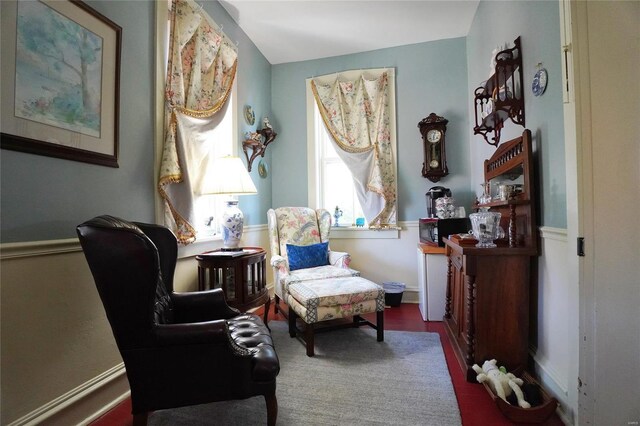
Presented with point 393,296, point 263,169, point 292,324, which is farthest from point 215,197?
point 393,296

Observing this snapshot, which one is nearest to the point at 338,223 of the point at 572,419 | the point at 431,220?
the point at 431,220

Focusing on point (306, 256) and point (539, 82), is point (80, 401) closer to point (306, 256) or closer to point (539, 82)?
point (306, 256)

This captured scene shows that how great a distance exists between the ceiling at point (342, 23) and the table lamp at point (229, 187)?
164 centimetres

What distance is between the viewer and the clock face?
3186mm

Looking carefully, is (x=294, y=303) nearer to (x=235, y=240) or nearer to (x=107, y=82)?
(x=235, y=240)

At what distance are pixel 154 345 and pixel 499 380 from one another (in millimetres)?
1683

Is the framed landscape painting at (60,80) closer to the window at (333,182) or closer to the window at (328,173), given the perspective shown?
the window at (328,173)

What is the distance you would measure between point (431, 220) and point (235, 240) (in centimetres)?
191

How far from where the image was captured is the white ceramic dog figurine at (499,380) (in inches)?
55.2

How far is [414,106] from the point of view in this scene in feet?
10.9

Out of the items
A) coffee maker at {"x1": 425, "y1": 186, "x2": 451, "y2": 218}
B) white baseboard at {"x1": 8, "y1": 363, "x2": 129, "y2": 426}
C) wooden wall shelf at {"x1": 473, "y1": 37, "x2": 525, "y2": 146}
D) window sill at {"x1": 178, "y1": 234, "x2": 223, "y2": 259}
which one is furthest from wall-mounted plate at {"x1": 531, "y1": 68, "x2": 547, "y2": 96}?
white baseboard at {"x1": 8, "y1": 363, "x2": 129, "y2": 426}

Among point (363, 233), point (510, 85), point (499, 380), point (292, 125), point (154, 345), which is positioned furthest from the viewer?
point (292, 125)

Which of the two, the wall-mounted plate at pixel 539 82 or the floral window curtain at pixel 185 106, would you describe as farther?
the floral window curtain at pixel 185 106

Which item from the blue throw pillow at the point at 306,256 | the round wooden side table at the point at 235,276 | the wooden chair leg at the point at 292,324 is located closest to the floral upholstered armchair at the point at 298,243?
the blue throw pillow at the point at 306,256
